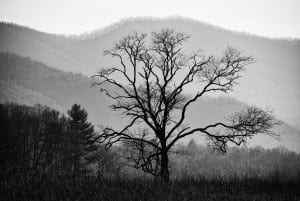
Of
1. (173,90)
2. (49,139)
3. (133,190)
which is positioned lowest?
(133,190)

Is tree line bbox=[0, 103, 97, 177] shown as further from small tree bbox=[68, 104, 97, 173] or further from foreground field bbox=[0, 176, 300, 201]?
foreground field bbox=[0, 176, 300, 201]

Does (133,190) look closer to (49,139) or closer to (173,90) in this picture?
(173,90)

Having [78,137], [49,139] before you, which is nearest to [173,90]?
[78,137]

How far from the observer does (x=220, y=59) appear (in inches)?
678

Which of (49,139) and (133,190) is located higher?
(49,139)

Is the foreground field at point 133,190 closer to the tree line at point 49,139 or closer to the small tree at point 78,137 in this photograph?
the tree line at point 49,139

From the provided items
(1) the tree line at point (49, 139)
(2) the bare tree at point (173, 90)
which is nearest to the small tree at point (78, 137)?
(1) the tree line at point (49, 139)

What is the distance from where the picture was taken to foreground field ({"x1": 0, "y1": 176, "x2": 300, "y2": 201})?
8.03m

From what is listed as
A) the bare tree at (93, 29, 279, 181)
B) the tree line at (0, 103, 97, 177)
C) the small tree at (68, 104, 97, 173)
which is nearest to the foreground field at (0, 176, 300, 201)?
the bare tree at (93, 29, 279, 181)

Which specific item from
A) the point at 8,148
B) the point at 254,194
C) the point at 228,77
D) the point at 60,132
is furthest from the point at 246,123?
the point at 60,132

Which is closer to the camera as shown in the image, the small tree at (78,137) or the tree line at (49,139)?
the tree line at (49,139)

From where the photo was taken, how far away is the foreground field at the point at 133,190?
8.03 m

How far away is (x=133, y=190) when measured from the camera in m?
8.95

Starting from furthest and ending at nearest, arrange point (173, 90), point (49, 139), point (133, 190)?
point (49, 139) < point (173, 90) < point (133, 190)
